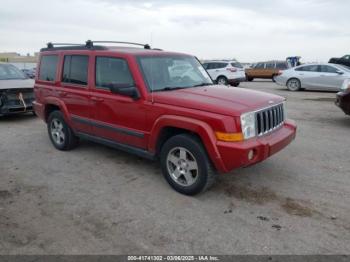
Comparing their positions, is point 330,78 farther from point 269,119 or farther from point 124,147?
point 124,147

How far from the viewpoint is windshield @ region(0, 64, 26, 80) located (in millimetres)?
9828

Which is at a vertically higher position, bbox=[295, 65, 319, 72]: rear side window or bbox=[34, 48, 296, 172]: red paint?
bbox=[295, 65, 319, 72]: rear side window

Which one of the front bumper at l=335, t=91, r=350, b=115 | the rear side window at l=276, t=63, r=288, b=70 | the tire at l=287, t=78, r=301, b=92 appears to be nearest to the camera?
the front bumper at l=335, t=91, r=350, b=115

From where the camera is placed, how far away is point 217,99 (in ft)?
13.7

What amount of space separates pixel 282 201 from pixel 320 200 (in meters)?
0.47

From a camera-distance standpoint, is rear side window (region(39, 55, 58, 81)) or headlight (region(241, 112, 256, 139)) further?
rear side window (region(39, 55, 58, 81))

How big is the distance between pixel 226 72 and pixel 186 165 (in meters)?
16.0

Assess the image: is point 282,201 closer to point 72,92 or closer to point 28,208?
point 28,208

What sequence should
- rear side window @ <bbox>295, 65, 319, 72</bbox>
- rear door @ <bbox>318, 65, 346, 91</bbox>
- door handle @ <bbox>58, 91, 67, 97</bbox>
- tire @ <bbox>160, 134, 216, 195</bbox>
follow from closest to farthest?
tire @ <bbox>160, 134, 216, 195</bbox> → door handle @ <bbox>58, 91, 67, 97</bbox> → rear door @ <bbox>318, 65, 346, 91</bbox> → rear side window @ <bbox>295, 65, 319, 72</bbox>

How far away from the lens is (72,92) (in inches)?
223

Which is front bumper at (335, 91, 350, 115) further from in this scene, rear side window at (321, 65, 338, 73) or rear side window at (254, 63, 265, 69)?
rear side window at (254, 63, 265, 69)

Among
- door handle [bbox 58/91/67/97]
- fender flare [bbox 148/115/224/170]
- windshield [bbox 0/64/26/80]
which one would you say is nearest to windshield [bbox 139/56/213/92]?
fender flare [bbox 148/115/224/170]

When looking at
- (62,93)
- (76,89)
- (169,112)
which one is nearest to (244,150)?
(169,112)

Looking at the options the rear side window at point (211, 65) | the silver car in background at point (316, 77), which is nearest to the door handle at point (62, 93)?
the silver car in background at point (316, 77)
